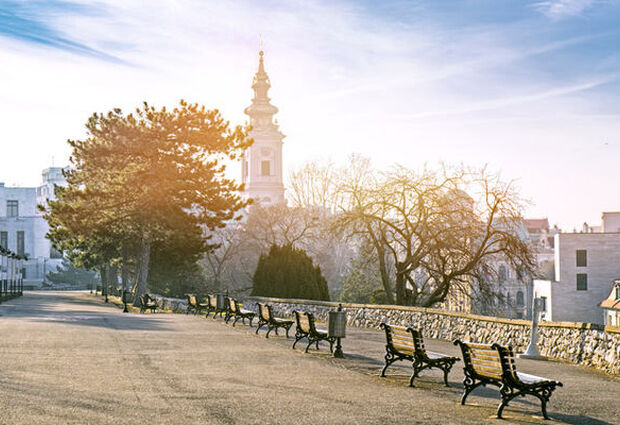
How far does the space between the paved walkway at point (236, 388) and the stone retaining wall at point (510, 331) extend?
1.87 feet

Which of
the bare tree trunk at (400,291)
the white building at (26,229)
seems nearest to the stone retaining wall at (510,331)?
the bare tree trunk at (400,291)

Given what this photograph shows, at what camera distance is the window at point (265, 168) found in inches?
4927

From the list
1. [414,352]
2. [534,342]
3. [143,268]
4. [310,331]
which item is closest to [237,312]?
[310,331]

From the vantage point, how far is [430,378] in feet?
46.1

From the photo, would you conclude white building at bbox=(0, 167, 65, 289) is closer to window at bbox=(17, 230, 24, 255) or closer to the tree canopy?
window at bbox=(17, 230, 24, 255)

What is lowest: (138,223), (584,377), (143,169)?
(584,377)

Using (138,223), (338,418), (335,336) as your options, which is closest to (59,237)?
(138,223)

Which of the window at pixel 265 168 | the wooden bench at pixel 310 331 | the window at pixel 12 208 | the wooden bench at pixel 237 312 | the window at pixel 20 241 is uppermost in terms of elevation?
the window at pixel 265 168

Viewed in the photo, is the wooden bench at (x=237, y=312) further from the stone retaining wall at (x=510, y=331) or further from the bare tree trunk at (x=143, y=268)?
the bare tree trunk at (x=143, y=268)

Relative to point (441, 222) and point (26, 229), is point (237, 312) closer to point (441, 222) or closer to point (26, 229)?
point (441, 222)

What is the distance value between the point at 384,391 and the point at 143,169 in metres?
35.0

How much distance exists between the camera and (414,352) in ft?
43.4

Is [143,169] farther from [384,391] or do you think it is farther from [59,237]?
[384,391]

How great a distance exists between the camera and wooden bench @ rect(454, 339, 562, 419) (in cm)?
1040
